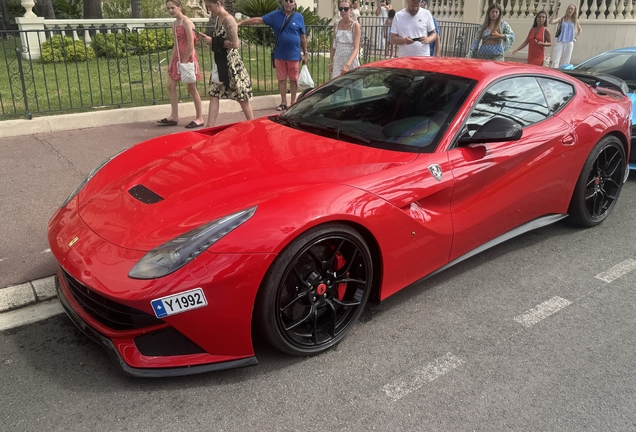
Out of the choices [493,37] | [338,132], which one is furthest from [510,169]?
[493,37]

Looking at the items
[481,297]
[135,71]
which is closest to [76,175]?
[481,297]

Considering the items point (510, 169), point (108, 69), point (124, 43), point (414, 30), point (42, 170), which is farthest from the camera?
point (124, 43)

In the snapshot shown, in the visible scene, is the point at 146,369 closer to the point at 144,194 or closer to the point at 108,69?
the point at 144,194

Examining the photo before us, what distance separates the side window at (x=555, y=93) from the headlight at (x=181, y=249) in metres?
2.77

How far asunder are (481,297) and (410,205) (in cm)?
95

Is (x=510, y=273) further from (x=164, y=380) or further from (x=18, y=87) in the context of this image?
(x=18, y=87)

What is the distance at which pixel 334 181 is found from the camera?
2998 mm

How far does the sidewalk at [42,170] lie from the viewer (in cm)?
365

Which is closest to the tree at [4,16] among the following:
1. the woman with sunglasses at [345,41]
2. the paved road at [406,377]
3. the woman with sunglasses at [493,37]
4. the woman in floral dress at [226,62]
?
the woman in floral dress at [226,62]

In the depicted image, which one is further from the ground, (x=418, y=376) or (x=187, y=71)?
(x=187, y=71)

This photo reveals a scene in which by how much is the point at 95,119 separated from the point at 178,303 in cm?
621

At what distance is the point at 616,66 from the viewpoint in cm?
728

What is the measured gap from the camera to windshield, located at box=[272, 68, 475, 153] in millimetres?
3547

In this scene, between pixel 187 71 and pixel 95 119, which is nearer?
pixel 187 71
